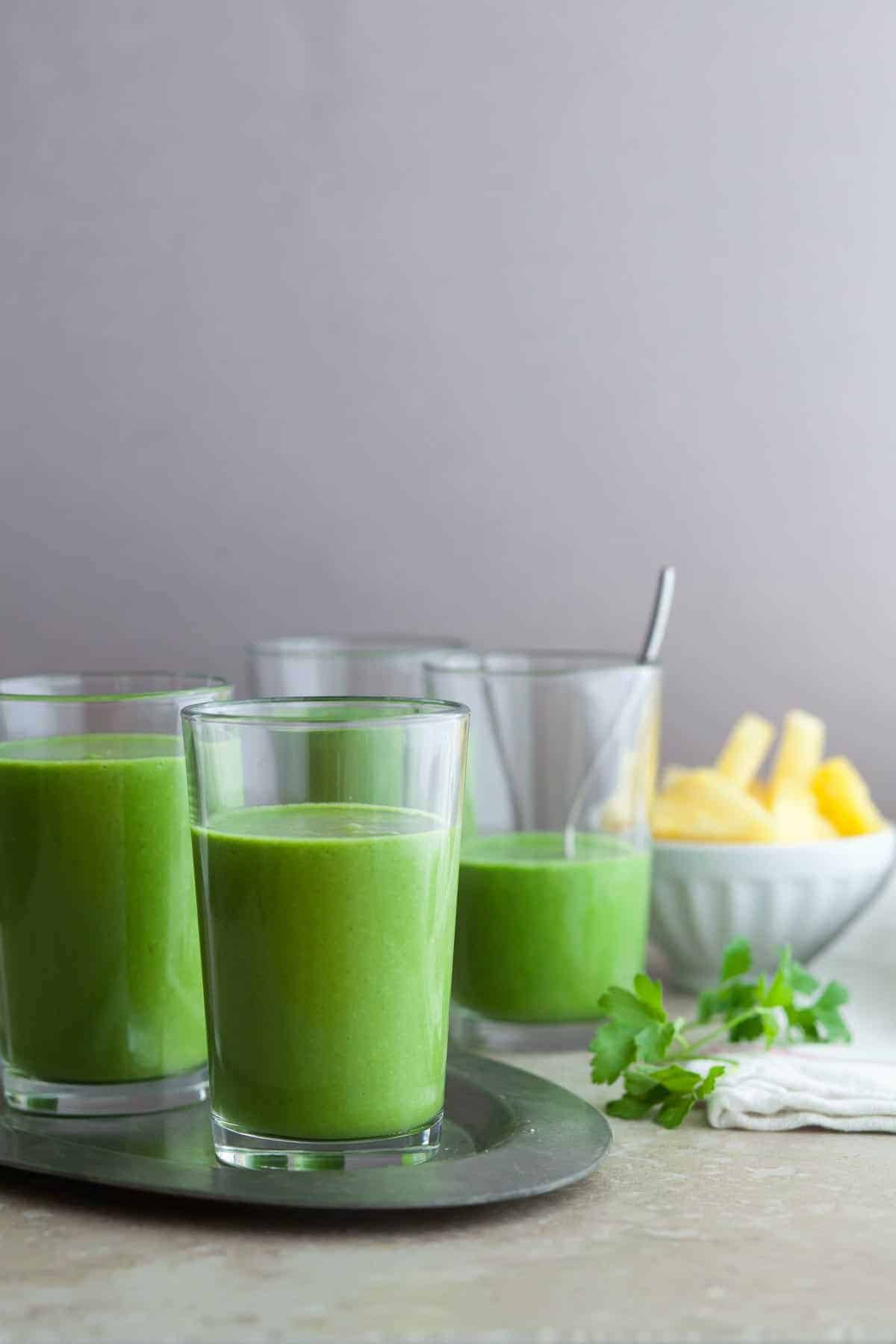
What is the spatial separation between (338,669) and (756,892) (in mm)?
377

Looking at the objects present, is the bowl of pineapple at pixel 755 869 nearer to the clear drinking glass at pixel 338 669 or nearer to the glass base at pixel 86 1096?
the clear drinking glass at pixel 338 669

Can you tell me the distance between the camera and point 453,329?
1554 mm

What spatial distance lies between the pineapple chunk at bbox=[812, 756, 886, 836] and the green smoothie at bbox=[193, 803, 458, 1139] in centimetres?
61

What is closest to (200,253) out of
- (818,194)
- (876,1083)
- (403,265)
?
(403,265)

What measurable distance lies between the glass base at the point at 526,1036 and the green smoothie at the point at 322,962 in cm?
31

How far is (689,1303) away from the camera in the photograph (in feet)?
2.18

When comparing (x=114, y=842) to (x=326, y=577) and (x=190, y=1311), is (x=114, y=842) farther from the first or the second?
(x=326, y=577)

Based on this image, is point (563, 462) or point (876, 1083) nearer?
point (876, 1083)

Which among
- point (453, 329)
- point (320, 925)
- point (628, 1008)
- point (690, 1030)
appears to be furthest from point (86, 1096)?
point (453, 329)

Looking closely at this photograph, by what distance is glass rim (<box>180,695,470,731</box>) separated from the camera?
784mm

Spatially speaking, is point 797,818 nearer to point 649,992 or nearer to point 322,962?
point 649,992

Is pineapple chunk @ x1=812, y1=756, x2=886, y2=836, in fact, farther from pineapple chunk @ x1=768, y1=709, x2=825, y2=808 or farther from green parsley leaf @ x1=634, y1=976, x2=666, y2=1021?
green parsley leaf @ x1=634, y1=976, x2=666, y2=1021

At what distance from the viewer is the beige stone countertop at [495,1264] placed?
0.65 meters

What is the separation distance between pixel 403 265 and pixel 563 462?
0.25 metres
